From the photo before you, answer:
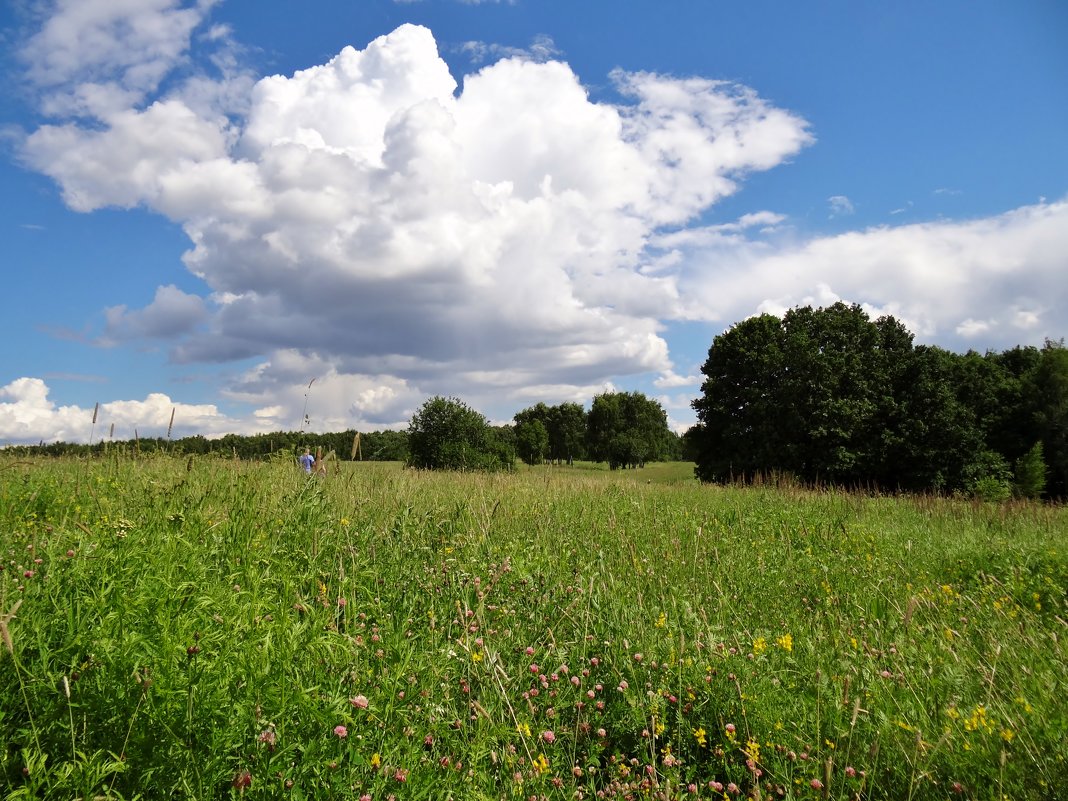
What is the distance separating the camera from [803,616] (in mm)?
5902

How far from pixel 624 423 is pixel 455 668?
264 feet

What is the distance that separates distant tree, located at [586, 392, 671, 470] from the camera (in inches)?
3164

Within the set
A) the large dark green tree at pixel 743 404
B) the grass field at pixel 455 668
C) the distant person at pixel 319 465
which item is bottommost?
the grass field at pixel 455 668

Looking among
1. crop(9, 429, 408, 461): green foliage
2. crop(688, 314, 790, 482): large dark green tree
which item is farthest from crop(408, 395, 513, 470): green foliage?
crop(9, 429, 408, 461): green foliage

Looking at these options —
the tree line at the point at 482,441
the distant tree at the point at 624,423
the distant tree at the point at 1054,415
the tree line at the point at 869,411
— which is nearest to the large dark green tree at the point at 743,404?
the tree line at the point at 869,411

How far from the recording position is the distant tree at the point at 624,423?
8038 cm

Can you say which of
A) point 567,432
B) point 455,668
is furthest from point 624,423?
point 455,668

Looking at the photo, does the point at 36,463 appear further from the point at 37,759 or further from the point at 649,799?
the point at 649,799

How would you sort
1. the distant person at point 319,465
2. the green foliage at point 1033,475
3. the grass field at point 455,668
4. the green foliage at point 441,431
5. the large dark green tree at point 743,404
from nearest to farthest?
the grass field at point 455,668 → the distant person at point 319,465 → the green foliage at point 1033,475 → the large dark green tree at point 743,404 → the green foliage at point 441,431

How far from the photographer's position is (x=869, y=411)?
30.4 m

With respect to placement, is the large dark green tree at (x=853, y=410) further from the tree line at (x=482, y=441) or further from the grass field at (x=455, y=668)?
the grass field at (x=455, y=668)

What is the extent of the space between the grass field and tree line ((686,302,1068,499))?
2427 cm

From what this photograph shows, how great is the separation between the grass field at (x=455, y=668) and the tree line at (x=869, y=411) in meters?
24.3

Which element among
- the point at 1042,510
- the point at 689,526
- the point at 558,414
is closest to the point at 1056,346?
the point at 1042,510
